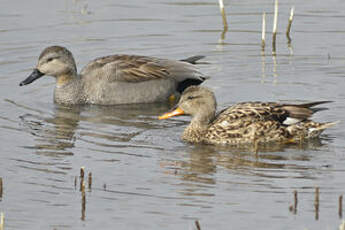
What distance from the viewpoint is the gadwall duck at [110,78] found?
13383 mm

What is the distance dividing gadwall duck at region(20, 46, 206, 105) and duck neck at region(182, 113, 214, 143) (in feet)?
8.57

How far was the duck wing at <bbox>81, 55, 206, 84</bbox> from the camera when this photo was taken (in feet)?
44.1

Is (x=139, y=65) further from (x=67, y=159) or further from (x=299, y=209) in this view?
(x=299, y=209)

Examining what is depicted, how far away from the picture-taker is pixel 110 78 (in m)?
13.4

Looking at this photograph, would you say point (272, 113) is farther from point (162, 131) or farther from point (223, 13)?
point (223, 13)

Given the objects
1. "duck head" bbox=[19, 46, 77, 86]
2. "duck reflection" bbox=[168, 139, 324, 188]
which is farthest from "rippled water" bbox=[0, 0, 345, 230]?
"duck head" bbox=[19, 46, 77, 86]

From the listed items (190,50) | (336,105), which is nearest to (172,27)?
(190,50)

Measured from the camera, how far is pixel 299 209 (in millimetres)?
7934

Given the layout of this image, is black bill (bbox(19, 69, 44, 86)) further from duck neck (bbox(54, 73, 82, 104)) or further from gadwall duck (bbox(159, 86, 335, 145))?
gadwall duck (bbox(159, 86, 335, 145))

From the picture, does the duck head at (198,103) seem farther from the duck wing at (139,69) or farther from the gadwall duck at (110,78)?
the duck wing at (139,69)

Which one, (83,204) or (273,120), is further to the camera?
(273,120)

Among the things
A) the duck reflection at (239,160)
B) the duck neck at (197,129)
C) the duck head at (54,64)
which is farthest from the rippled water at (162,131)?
the duck head at (54,64)

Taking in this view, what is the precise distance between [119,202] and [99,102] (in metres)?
5.23

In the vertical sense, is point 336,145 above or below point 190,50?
below
